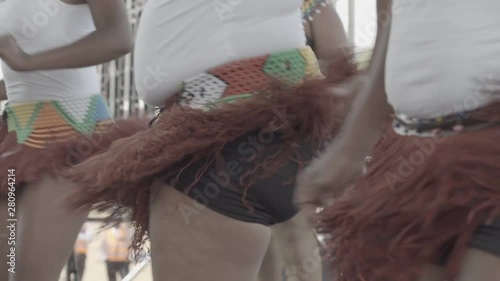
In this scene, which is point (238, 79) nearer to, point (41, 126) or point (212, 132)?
point (212, 132)

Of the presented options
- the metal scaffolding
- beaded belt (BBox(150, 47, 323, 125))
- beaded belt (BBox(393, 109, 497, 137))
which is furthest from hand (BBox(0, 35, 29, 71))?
the metal scaffolding

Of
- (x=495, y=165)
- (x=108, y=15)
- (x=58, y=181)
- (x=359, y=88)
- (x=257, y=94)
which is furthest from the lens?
(x=58, y=181)

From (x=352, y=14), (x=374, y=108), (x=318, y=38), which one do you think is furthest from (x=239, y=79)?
(x=352, y=14)

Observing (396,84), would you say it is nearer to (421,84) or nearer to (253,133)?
(421,84)

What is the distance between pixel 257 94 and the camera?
1776 mm

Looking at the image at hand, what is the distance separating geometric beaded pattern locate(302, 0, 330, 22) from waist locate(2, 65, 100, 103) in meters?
0.86

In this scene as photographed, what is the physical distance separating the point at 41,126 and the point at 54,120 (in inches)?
1.6

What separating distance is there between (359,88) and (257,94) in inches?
9.6

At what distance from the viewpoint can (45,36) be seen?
101 inches

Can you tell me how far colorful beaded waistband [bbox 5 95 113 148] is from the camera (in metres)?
2.57

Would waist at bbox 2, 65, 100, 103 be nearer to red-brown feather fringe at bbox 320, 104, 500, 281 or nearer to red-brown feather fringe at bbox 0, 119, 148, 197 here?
red-brown feather fringe at bbox 0, 119, 148, 197

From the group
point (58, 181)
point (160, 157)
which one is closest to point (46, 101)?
point (58, 181)

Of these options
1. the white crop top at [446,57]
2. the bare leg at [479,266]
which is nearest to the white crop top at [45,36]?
the white crop top at [446,57]

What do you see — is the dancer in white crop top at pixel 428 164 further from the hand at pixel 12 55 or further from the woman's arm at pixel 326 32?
the hand at pixel 12 55
